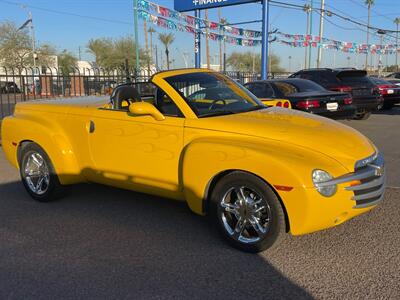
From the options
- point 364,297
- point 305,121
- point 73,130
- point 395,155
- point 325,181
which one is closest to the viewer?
point 364,297

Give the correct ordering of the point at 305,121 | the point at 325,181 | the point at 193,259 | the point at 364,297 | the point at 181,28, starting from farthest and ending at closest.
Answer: the point at 181,28
the point at 305,121
the point at 193,259
the point at 325,181
the point at 364,297

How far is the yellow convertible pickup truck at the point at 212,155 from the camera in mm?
3553

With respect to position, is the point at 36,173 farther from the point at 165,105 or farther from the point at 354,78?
the point at 354,78

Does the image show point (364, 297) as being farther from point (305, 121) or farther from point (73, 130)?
point (73, 130)

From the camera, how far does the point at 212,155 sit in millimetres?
3895

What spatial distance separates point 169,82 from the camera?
464 cm

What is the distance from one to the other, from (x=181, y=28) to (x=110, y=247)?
16221mm

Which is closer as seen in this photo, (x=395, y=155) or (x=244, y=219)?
(x=244, y=219)

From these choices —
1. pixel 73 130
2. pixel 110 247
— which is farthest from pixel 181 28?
pixel 110 247

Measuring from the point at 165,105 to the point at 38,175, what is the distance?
210cm

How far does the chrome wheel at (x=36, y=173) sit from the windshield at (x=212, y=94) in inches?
81.0

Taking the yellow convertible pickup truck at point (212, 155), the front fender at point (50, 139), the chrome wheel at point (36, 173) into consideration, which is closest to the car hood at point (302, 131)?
the yellow convertible pickup truck at point (212, 155)

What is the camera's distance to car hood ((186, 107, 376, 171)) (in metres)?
3.75

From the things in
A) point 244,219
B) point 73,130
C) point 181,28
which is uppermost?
point 181,28
